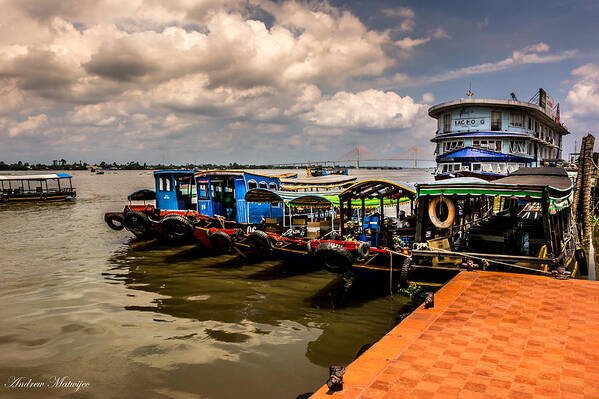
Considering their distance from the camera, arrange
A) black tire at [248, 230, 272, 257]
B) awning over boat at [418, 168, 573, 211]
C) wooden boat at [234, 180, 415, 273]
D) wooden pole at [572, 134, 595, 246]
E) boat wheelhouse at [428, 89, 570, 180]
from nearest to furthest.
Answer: awning over boat at [418, 168, 573, 211] → wooden boat at [234, 180, 415, 273] → black tire at [248, 230, 272, 257] → wooden pole at [572, 134, 595, 246] → boat wheelhouse at [428, 89, 570, 180]

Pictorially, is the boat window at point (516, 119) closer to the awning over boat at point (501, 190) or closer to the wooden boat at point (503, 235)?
the wooden boat at point (503, 235)

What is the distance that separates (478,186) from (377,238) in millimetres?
4002

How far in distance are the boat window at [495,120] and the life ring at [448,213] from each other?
65.3 feet

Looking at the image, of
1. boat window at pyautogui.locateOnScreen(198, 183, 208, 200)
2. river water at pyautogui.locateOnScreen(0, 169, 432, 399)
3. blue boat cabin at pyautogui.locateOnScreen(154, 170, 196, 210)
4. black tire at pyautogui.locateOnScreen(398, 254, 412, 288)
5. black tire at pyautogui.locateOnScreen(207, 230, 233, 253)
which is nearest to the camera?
river water at pyautogui.locateOnScreen(0, 169, 432, 399)

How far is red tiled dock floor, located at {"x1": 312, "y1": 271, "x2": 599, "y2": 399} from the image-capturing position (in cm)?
361

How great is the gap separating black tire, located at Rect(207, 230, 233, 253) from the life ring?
23.8ft

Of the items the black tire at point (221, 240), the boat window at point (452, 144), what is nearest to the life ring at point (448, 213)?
the black tire at point (221, 240)

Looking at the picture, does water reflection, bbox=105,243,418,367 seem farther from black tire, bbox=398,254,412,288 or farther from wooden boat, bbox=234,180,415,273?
wooden boat, bbox=234,180,415,273

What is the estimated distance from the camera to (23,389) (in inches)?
231

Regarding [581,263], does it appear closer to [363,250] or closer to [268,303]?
[363,250]

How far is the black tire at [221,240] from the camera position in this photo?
13086 millimetres

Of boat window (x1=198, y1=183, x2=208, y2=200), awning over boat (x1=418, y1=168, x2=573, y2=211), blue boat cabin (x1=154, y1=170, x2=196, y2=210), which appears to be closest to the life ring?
awning over boat (x1=418, y1=168, x2=573, y2=211)

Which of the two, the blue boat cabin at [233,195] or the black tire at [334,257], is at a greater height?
the blue boat cabin at [233,195]

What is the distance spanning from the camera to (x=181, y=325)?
8102 millimetres
